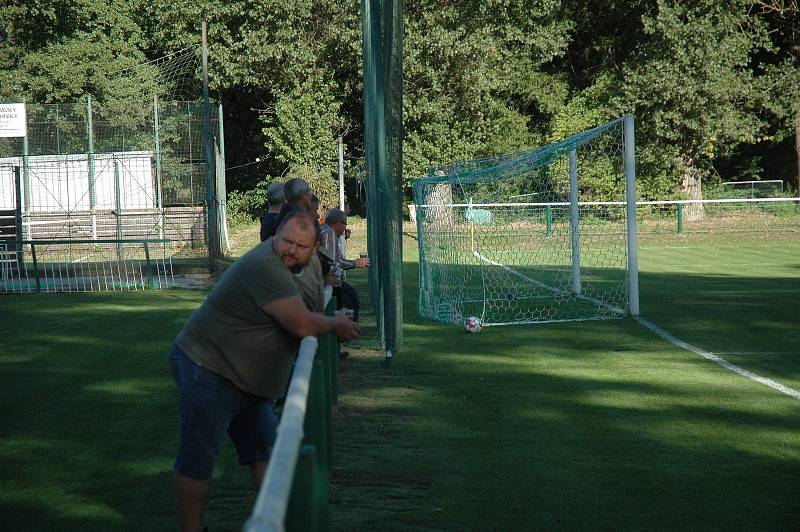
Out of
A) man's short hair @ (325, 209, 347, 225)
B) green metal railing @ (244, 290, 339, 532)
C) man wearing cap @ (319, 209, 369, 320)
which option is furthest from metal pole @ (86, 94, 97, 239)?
green metal railing @ (244, 290, 339, 532)

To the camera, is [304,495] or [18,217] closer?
[304,495]

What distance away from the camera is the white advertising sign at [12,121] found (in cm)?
3100

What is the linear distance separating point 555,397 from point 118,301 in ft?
39.4

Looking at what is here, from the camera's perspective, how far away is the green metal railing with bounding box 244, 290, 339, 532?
2.21 metres

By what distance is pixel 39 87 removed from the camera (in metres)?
42.1

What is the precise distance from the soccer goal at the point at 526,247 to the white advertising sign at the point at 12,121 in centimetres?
1392

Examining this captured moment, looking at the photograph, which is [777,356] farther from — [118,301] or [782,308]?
[118,301]

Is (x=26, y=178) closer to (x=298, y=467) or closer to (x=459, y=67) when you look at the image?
(x=459, y=67)

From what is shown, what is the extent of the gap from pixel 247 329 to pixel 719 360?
7.96 meters

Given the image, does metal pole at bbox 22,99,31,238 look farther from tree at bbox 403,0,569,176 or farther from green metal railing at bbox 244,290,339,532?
green metal railing at bbox 244,290,339,532

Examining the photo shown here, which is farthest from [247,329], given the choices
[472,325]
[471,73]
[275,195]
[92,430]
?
[471,73]

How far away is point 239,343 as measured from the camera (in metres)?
4.86

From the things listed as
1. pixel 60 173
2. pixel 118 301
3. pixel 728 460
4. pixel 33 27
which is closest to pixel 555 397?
pixel 728 460

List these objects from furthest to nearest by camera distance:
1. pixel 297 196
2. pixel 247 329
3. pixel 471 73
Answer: pixel 471 73 → pixel 297 196 → pixel 247 329
